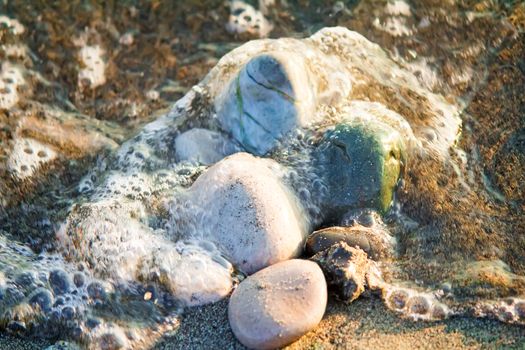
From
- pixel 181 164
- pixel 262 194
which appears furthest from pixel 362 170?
pixel 181 164

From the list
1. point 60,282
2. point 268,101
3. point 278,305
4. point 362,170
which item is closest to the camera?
point 278,305

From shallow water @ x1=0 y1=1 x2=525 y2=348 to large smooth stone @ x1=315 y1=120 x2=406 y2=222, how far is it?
62 millimetres

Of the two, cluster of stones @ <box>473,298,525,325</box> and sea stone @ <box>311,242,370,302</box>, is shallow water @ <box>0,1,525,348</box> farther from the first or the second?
sea stone @ <box>311,242,370,302</box>

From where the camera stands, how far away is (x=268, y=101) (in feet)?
10.6

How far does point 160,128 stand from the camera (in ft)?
11.5

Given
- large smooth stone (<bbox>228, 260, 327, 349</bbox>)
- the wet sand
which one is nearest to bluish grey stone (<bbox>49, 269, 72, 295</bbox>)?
the wet sand

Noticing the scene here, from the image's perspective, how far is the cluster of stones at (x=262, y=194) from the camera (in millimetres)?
2604

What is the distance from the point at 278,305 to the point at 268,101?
1.20 meters

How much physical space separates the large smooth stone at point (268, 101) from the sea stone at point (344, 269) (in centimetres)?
79

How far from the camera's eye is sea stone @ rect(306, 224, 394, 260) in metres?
2.78

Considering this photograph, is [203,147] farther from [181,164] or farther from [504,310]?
[504,310]

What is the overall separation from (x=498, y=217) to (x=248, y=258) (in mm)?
1213

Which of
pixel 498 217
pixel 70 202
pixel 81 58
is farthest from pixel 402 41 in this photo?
pixel 70 202

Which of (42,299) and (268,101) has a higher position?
(268,101)
